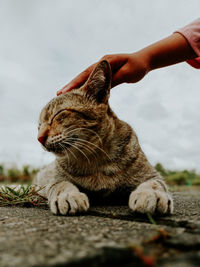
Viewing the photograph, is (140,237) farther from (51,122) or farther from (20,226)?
(51,122)

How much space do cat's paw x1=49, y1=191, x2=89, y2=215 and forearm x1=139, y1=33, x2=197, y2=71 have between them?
5.06 feet

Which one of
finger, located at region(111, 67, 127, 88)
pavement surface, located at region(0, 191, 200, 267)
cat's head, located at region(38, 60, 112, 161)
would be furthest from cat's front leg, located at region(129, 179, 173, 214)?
finger, located at region(111, 67, 127, 88)

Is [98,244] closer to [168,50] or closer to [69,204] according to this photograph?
[69,204]

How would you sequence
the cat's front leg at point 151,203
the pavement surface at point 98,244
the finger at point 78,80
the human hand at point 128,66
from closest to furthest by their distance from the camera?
the pavement surface at point 98,244
the cat's front leg at point 151,203
the human hand at point 128,66
the finger at point 78,80

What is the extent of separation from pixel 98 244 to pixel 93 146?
4.55ft

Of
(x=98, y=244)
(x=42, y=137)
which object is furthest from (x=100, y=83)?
(x=98, y=244)

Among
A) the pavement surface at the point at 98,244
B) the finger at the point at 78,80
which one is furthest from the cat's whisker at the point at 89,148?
the pavement surface at the point at 98,244

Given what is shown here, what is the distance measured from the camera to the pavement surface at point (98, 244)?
738mm

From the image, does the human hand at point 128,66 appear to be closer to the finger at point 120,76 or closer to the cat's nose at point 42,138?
the finger at point 120,76

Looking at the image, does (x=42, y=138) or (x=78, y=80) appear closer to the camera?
(x=42, y=138)

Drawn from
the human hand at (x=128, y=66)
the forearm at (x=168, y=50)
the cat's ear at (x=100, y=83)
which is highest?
the forearm at (x=168, y=50)

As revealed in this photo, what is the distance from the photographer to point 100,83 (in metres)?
2.35

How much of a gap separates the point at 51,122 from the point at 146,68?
110cm

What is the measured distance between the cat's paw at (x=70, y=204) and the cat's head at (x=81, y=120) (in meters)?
0.53
